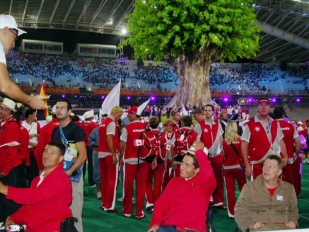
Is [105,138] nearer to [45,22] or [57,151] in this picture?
[57,151]

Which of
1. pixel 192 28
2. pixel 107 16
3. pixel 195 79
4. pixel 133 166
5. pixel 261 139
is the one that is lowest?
pixel 133 166

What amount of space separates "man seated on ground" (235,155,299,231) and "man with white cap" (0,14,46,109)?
2.48 metres

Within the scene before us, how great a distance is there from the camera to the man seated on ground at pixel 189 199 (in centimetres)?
471

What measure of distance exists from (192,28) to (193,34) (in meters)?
0.36

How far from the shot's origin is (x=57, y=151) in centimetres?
466

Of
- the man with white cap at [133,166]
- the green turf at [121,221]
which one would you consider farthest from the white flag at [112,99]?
the green turf at [121,221]

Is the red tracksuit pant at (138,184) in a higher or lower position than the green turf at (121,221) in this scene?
higher

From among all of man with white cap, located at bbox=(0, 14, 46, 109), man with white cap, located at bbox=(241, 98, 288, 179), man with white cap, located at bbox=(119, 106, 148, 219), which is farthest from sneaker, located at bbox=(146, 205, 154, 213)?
man with white cap, located at bbox=(0, 14, 46, 109)

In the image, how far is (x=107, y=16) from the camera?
39.3 metres

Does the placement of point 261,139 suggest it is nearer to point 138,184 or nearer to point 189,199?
point 138,184

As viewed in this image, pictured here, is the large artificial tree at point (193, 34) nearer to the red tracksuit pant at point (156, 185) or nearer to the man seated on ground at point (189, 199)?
the red tracksuit pant at point (156, 185)

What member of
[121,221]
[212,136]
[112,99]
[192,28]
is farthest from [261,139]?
[192,28]

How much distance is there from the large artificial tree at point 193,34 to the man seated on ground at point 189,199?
63.7 ft

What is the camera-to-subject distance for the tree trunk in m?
26.2
